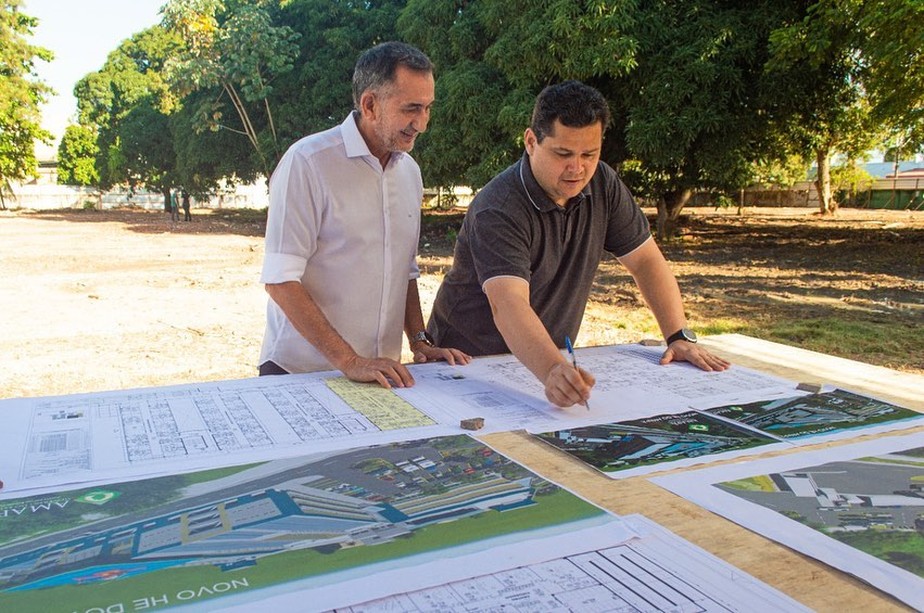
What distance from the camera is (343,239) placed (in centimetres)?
249

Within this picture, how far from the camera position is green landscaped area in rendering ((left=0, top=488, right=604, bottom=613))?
0.97 metres

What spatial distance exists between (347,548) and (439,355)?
135 centimetres

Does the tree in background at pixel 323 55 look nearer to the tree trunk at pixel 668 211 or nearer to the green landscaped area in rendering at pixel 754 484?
the tree trunk at pixel 668 211

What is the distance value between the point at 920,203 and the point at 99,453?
34975mm

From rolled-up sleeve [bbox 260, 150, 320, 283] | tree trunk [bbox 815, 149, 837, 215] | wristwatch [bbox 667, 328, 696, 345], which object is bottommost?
wristwatch [bbox 667, 328, 696, 345]

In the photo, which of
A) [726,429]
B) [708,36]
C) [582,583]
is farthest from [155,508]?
[708,36]

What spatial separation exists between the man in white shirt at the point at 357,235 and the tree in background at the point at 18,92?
2777 cm

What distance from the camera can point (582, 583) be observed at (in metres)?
1.02

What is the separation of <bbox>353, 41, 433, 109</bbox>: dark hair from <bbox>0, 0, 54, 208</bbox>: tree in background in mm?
27880

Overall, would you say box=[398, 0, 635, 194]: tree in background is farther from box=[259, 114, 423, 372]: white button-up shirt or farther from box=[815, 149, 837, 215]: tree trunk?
box=[815, 149, 837, 215]: tree trunk

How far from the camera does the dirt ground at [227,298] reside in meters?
6.34

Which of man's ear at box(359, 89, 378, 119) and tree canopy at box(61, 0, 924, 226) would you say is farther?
tree canopy at box(61, 0, 924, 226)

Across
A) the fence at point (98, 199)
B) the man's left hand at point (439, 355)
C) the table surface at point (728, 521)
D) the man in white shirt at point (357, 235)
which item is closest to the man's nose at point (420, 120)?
the man in white shirt at point (357, 235)

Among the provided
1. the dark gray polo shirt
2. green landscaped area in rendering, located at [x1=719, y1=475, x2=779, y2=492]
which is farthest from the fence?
green landscaped area in rendering, located at [x1=719, y1=475, x2=779, y2=492]
